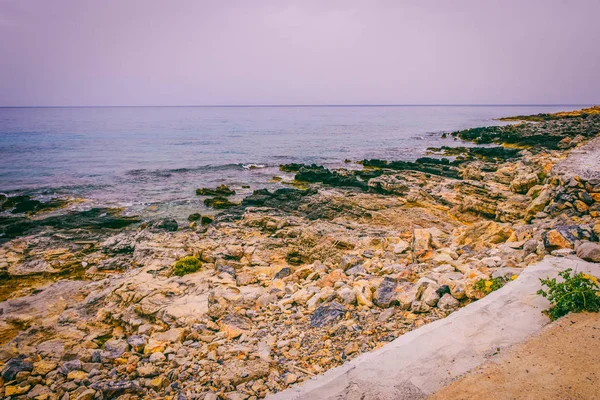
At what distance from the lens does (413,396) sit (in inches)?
163

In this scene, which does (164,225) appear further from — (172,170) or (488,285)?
(172,170)

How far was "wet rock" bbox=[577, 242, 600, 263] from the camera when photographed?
649 centimetres

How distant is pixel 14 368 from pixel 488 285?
922cm

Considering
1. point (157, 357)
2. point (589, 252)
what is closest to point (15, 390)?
point (157, 357)

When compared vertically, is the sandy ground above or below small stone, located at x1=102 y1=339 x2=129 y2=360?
above

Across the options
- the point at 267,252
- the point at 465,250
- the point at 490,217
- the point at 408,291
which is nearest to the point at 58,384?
the point at 408,291

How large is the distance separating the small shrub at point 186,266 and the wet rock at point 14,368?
4549 mm

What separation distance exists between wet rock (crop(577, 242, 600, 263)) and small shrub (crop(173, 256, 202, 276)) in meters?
10.3

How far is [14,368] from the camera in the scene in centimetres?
612

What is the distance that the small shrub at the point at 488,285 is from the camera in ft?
20.4

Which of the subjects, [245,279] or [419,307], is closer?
[419,307]

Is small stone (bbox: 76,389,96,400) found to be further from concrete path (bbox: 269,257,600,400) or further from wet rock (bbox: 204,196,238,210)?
wet rock (bbox: 204,196,238,210)

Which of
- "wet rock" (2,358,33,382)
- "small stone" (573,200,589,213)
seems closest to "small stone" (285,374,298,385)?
"wet rock" (2,358,33,382)

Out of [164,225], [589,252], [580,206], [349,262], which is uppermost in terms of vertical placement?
[589,252]
